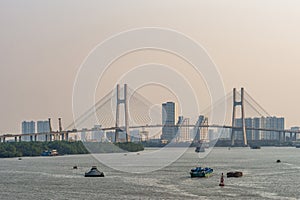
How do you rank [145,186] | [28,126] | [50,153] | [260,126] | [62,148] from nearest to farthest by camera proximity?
[145,186] < [50,153] < [62,148] < [260,126] < [28,126]

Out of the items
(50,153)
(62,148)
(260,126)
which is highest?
(260,126)

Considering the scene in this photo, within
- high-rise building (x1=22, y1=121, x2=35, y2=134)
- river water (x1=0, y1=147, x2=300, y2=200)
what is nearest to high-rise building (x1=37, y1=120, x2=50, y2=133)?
high-rise building (x1=22, y1=121, x2=35, y2=134)

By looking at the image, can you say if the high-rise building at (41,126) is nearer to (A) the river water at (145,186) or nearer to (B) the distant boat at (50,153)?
(B) the distant boat at (50,153)

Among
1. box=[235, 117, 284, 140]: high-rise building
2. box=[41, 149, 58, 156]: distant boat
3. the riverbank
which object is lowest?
box=[41, 149, 58, 156]: distant boat

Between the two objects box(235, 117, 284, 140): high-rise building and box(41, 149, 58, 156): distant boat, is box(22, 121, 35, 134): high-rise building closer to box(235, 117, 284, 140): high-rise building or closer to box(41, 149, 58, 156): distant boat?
box(235, 117, 284, 140): high-rise building

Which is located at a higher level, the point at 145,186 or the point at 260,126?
the point at 260,126

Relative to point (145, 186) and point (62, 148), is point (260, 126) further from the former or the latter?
point (145, 186)

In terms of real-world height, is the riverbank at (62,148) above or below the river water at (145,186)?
above

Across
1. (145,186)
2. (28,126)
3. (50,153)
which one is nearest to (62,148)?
(50,153)

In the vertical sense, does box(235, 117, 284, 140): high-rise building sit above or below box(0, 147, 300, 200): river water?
above

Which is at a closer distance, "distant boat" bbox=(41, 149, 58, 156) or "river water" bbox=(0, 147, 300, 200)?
"river water" bbox=(0, 147, 300, 200)

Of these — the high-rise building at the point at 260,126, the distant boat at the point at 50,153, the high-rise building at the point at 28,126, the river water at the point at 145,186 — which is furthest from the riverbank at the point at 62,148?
the high-rise building at the point at 28,126

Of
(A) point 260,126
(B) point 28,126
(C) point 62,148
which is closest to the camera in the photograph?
(C) point 62,148

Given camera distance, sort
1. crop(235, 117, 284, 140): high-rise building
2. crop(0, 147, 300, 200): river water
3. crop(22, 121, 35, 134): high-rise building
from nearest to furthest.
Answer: crop(0, 147, 300, 200): river water < crop(235, 117, 284, 140): high-rise building < crop(22, 121, 35, 134): high-rise building
